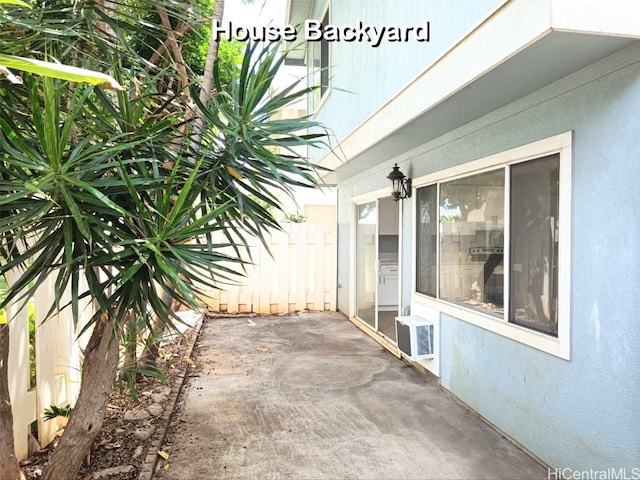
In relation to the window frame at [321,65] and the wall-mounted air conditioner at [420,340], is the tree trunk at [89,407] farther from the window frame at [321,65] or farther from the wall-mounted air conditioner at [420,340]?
the window frame at [321,65]

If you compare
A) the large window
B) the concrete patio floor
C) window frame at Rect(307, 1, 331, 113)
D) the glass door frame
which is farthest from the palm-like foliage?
window frame at Rect(307, 1, 331, 113)

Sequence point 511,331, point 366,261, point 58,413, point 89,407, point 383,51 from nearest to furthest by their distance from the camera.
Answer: point 89,407 < point 58,413 < point 511,331 < point 383,51 < point 366,261

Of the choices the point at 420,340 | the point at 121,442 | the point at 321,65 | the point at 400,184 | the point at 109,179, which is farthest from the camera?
the point at 321,65

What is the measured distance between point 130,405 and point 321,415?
1.82 meters

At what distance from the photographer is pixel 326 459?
3.36m

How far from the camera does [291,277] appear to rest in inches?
391

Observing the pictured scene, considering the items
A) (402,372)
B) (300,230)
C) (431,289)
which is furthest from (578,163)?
(300,230)

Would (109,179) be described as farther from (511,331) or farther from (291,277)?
(291,277)

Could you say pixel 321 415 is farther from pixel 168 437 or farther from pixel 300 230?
pixel 300 230

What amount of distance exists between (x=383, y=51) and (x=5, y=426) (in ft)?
16.6

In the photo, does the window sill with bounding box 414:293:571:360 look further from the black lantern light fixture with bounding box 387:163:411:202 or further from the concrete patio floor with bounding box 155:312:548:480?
the black lantern light fixture with bounding box 387:163:411:202

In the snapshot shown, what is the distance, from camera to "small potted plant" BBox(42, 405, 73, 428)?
3299mm

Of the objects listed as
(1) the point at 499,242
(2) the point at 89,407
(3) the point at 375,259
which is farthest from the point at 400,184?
(2) the point at 89,407

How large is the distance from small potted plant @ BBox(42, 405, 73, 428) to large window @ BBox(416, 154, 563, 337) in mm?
3688
